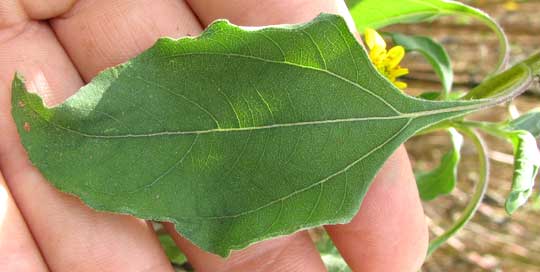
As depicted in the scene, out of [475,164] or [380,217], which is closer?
[380,217]

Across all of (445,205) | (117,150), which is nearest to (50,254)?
(117,150)

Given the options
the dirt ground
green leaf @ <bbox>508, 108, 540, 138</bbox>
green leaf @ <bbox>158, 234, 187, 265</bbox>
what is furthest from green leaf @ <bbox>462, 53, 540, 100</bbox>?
the dirt ground

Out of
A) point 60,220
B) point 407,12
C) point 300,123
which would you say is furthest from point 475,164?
point 60,220

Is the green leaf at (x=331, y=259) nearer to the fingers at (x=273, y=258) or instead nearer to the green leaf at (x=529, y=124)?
the fingers at (x=273, y=258)

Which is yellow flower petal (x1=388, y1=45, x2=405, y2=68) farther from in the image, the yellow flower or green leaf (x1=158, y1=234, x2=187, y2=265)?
green leaf (x1=158, y1=234, x2=187, y2=265)

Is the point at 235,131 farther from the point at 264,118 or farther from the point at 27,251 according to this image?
Answer: the point at 27,251

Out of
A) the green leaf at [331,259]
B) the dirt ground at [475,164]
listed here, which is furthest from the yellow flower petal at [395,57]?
the dirt ground at [475,164]

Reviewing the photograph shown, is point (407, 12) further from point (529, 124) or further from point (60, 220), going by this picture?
point (60, 220)
